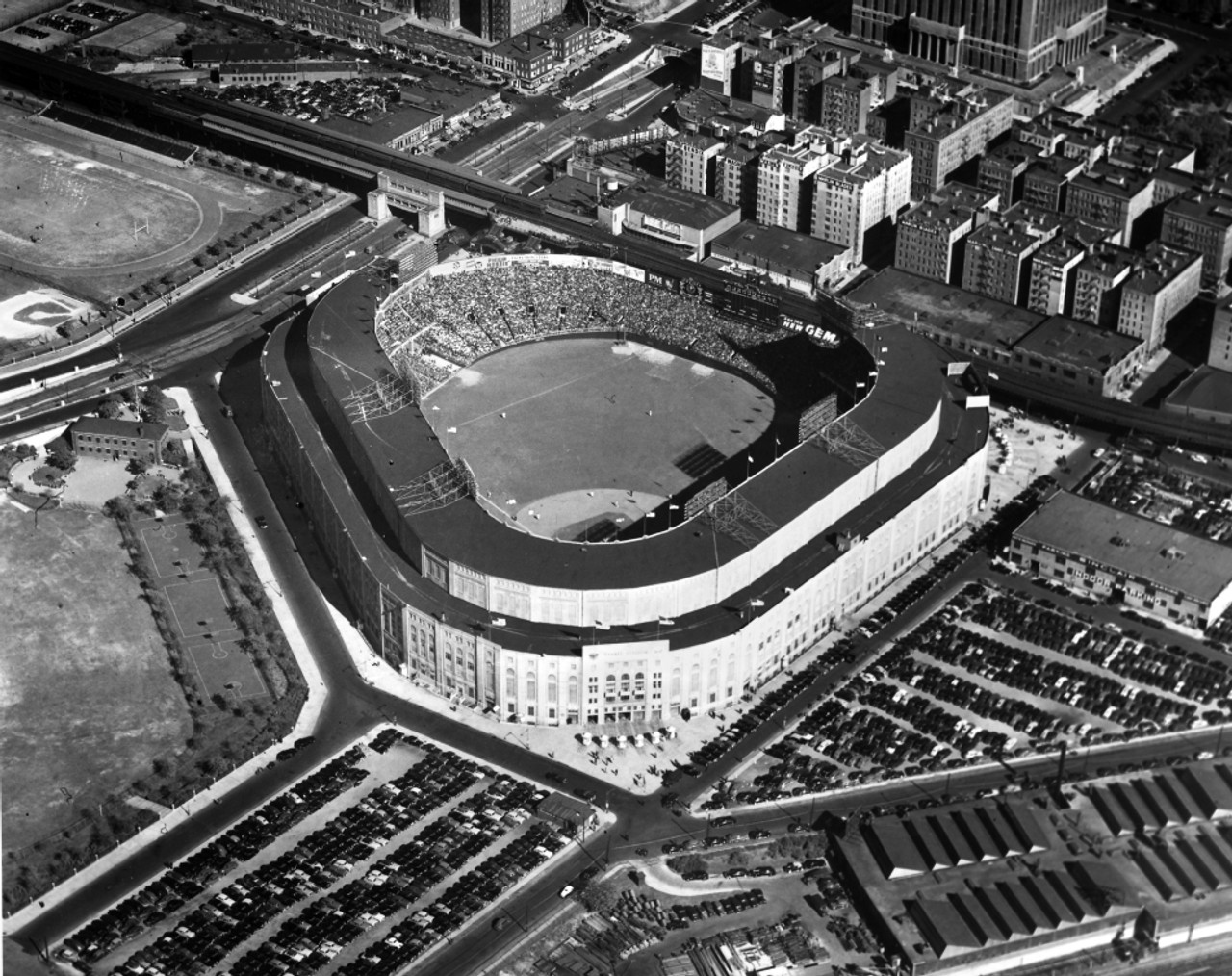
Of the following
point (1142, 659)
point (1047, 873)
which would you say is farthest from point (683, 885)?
point (1142, 659)

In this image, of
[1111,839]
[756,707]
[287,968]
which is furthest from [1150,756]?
[287,968]

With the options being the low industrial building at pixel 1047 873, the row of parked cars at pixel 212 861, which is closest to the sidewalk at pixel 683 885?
the low industrial building at pixel 1047 873

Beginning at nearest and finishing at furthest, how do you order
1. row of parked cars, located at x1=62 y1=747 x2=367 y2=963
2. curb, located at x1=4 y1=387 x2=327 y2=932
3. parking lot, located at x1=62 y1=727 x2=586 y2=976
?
parking lot, located at x1=62 y1=727 x2=586 y2=976 < row of parked cars, located at x1=62 y1=747 x2=367 y2=963 < curb, located at x1=4 y1=387 x2=327 y2=932

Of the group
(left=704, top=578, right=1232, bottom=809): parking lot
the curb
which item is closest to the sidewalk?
(left=704, top=578, right=1232, bottom=809): parking lot

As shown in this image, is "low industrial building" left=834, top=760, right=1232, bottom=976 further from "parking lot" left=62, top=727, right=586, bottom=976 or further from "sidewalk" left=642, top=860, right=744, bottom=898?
"parking lot" left=62, top=727, right=586, bottom=976

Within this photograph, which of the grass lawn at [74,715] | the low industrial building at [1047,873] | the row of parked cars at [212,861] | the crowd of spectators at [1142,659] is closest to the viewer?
the low industrial building at [1047,873]

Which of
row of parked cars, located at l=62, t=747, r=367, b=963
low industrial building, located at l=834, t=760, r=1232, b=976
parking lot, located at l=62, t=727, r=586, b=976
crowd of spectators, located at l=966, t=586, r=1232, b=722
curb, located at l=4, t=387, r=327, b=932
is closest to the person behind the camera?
low industrial building, located at l=834, t=760, r=1232, b=976

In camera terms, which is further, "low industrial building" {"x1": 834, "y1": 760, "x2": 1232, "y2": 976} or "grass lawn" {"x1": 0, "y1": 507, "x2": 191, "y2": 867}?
"grass lawn" {"x1": 0, "y1": 507, "x2": 191, "y2": 867}

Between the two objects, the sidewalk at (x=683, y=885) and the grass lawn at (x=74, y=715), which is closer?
the sidewalk at (x=683, y=885)

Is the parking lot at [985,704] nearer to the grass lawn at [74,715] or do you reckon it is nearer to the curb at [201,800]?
the curb at [201,800]
